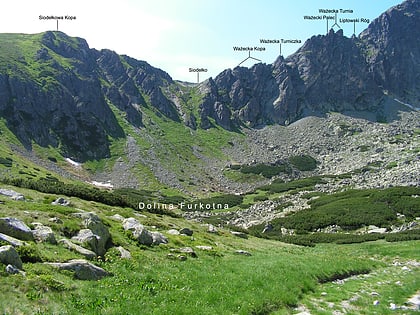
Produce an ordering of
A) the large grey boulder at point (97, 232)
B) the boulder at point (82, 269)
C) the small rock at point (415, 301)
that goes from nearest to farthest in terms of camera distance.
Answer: the boulder at point (82, 269) → the small rock at point (415, 301) → the large grey boulder at point (97, 232)

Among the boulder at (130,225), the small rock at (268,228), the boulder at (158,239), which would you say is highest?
the boulder at (130,225)

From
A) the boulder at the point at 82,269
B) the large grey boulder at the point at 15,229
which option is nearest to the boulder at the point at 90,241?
the large grey boulder at the point at 15,229

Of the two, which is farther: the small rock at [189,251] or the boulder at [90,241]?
the small rock at [189,251]

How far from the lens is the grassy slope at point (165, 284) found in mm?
12008

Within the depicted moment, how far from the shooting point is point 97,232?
21.5 m

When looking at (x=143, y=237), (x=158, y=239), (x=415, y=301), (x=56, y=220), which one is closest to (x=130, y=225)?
(x=158, y=239)

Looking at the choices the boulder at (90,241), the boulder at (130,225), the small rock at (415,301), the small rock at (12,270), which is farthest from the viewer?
the boulder at (130,225)

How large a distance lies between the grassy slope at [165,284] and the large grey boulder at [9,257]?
1.57ft

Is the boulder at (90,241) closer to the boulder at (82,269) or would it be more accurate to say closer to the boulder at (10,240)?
the boulder at (82,269)

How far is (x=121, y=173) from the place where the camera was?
136375mm

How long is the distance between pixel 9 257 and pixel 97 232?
8.31 meters

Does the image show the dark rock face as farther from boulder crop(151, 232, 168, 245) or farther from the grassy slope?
the grassy slope

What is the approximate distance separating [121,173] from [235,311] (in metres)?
127

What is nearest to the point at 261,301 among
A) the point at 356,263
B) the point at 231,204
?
the point at 356,263
